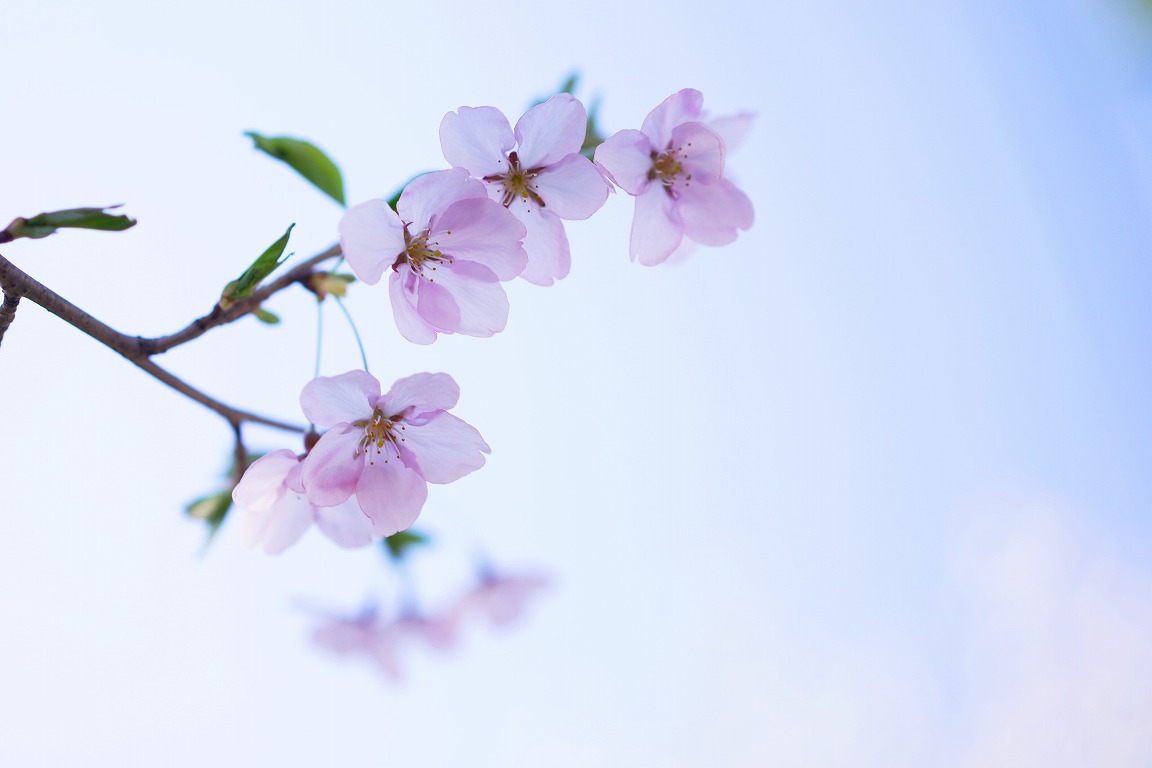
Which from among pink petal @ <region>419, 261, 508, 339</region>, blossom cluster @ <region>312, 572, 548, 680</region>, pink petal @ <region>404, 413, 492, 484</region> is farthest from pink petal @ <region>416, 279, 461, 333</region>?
blossom cluster @ <region>312, 572, 548, 680</region>

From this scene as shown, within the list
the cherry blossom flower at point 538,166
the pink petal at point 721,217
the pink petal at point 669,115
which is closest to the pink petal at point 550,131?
the cherry blossom flower at point 538,166

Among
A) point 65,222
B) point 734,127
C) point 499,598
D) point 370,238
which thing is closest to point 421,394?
point 370,238

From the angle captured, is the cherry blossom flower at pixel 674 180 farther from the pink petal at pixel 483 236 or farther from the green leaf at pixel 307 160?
the green leaf at pixel 307 160

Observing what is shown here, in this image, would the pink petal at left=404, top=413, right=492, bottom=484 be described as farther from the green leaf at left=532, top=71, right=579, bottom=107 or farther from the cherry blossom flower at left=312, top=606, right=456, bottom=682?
the cherry blossom flower at left=312, top=606, right=456, bottom=682

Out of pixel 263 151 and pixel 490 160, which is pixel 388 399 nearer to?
pixel 490 160

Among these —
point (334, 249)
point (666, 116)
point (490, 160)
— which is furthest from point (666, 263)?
point (334, 249)
